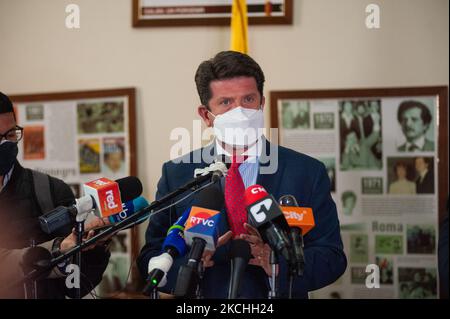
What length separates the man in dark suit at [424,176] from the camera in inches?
81.6

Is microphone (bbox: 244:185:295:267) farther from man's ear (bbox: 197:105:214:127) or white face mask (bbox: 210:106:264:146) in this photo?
man's ear (bbox: 197:105:214:127)

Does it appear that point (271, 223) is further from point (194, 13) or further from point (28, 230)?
point (194, 13)

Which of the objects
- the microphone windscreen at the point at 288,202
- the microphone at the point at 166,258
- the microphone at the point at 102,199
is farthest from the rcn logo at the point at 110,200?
the microphone windscreen at the point at 288,202

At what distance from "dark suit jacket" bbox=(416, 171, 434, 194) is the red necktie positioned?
1011mm

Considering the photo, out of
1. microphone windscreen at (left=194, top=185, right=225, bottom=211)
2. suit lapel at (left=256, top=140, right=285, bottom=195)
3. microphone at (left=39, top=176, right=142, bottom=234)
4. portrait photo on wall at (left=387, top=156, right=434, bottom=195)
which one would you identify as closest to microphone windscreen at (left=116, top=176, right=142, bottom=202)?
microphone at (left=39, top=176, right=142, bottom=234)

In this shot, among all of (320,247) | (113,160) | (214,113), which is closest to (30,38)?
(113,160)

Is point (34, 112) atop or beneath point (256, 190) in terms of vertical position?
atop

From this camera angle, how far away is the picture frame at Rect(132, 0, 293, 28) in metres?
2.04

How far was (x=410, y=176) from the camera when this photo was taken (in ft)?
6.82

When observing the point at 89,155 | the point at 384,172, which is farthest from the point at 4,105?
the point at 384,172

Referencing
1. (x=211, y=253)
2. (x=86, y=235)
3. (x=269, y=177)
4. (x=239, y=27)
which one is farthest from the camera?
(x=239, y=27)

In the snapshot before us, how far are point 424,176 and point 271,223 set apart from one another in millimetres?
1302

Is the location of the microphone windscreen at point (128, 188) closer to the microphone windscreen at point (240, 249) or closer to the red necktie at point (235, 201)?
the red necktie at point (235, 201)

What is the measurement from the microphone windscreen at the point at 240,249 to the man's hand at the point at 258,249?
0.25 ft
